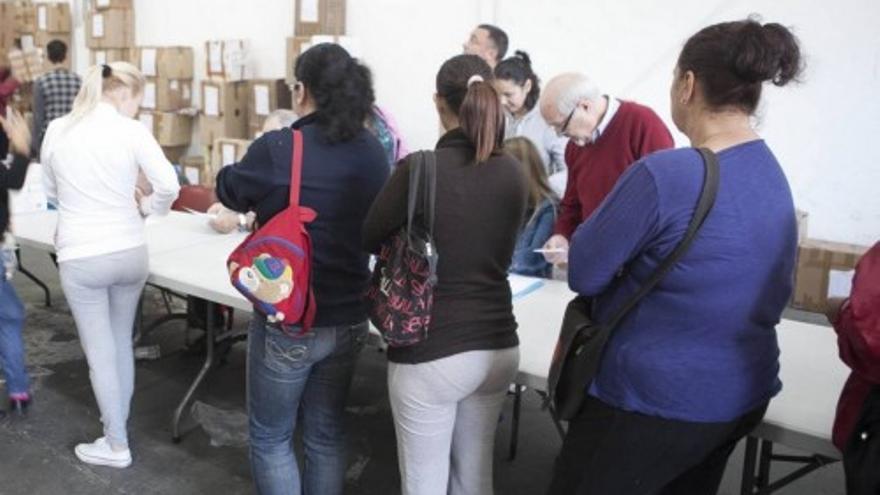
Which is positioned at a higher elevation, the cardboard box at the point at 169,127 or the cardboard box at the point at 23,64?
the cardboard box at the point at 23,64

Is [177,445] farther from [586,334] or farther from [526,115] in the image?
[526,115]

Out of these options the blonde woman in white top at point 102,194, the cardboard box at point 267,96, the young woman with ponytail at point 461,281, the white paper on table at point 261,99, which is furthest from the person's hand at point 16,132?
the white paper on table at point 261,99

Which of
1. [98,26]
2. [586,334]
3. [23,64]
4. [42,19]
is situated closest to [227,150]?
[98,26]

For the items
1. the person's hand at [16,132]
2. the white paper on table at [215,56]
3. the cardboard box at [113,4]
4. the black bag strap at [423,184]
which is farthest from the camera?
the cardboard box at [113,4]

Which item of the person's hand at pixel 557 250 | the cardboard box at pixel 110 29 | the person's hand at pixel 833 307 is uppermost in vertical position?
the cardboard box at pixel 110 29

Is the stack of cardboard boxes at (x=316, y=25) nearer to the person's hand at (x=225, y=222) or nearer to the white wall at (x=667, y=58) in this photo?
the white wall at (x=667, y=58)

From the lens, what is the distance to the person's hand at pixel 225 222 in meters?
3.07

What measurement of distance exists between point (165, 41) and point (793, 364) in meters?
6.36

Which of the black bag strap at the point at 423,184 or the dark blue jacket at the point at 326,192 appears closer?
the black bag strap at the point at 423,184

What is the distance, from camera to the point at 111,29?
22.5ft

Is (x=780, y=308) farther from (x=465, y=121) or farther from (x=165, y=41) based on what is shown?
(x=165, y=41)

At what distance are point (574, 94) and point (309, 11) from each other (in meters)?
4.11

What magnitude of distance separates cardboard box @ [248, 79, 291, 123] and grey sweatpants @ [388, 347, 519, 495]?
457cm

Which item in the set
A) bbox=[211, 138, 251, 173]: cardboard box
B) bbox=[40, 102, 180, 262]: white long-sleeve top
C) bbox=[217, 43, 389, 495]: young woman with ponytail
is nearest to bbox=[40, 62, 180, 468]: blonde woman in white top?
bbox=[40, 102, 180, 262]: white long-sleeve top
